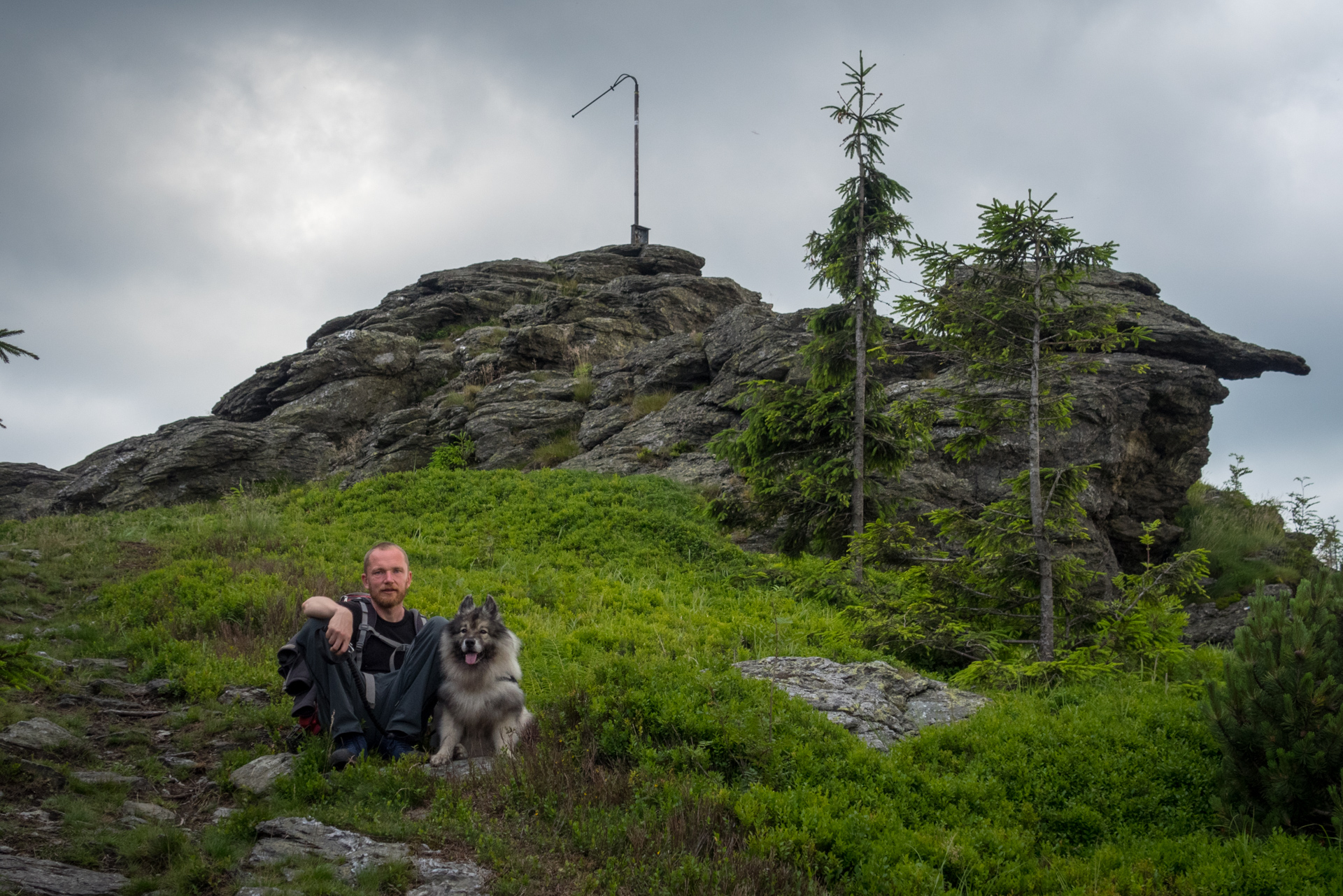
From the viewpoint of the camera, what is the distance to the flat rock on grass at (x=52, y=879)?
4172 millimetres

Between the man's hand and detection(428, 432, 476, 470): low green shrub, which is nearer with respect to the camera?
the man's hand

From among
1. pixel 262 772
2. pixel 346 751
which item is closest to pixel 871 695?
pixel 346 751

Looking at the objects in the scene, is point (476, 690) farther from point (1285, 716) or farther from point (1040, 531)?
point (1040, 531)

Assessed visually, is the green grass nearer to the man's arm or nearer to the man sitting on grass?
the man sitting on grass

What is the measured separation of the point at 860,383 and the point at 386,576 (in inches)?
380

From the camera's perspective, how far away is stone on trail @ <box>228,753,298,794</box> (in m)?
6.01

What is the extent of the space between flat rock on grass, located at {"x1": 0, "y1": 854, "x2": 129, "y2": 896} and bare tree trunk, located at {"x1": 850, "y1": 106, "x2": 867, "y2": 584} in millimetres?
10878

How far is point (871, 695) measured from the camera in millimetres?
7711

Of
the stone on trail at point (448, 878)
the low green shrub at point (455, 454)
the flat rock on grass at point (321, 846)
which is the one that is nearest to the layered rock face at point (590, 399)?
the low green shrub at point (455, 454)

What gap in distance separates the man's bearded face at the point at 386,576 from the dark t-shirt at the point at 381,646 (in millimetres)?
204

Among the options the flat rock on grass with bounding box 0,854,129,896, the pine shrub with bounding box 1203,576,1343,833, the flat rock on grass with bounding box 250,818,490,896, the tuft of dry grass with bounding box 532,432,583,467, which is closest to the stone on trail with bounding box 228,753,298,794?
the flat rock on grass with bounding box 250,818,490,896

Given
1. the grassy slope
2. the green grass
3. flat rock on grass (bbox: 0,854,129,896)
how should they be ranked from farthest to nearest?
1. the green grass
2. the grassy slope
3. flat rock on grass (bbox: 0,854,129,896)

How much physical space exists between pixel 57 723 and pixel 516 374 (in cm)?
2246

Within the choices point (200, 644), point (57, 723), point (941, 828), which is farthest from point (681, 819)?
point (200, 644)
